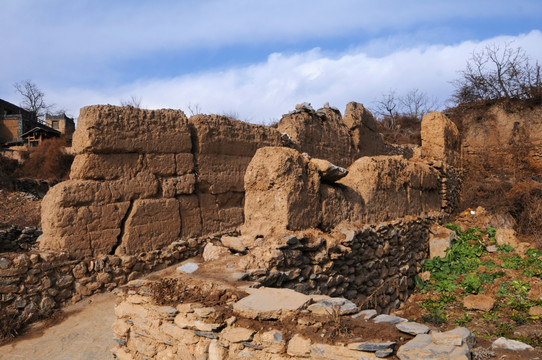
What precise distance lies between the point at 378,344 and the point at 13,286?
540 cm

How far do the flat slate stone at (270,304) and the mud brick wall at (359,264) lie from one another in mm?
860

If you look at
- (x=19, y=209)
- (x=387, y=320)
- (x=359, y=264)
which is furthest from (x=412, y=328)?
(x=19, y=209)

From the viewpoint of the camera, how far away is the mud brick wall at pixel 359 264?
486 cm

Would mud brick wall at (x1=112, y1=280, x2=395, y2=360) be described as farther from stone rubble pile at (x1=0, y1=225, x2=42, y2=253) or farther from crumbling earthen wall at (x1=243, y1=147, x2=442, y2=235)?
stone rubble pile at (x1=0, y1=225, x2=42, y2=253)

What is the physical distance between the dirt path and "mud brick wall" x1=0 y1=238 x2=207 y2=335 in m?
0.25

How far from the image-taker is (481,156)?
13.5 m

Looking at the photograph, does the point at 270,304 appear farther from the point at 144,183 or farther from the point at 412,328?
the point at 144,183

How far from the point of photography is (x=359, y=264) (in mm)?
6137

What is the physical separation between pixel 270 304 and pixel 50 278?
434 centimetres

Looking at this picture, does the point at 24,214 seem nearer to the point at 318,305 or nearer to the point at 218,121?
the point at 218,121

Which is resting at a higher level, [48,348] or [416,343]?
[416,343]

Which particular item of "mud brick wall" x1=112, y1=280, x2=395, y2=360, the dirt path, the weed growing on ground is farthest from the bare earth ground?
the weed growing on ground

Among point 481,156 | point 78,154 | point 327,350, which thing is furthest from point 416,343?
point 481,156

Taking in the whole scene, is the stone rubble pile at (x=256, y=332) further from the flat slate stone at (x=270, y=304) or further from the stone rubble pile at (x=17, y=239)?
the stone rubble pile at (x=17, y=239)
